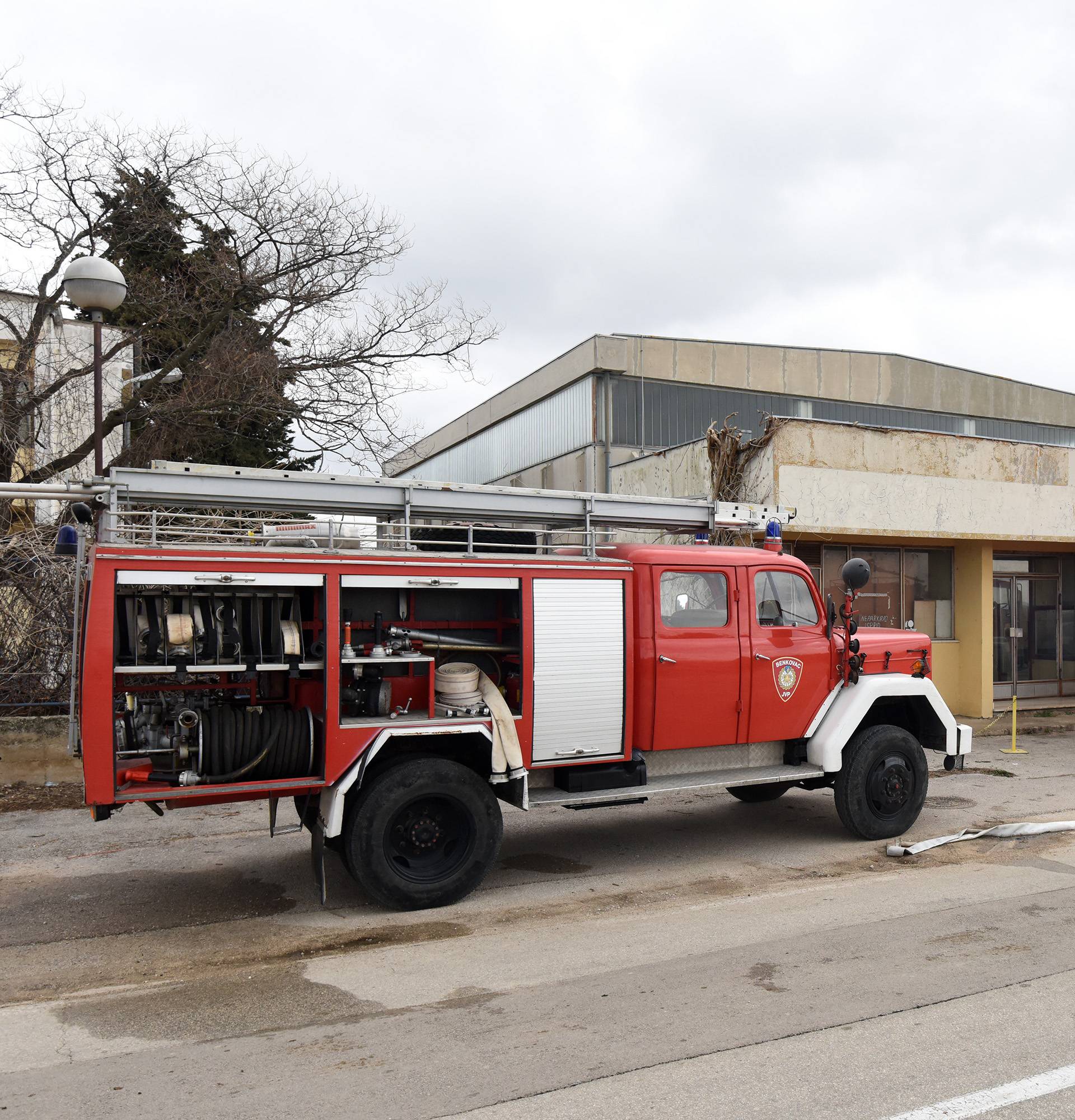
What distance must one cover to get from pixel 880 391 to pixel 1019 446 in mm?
9644

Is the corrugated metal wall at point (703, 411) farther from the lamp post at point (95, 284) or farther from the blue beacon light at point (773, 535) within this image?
the lamp post at point (95, 284)

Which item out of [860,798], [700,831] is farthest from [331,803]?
[860,798]

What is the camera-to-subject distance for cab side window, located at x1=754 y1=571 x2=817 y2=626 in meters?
8.27

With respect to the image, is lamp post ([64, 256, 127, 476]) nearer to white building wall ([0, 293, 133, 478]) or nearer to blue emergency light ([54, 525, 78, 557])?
blue emergency light ([54, 525, 78, 557])

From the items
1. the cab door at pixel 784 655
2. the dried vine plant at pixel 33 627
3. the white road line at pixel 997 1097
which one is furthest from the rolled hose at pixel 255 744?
the dried vine plant at pixel 33 627

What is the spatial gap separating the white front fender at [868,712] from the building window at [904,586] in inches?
272

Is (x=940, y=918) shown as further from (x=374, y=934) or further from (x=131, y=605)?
(x=131, y=605)

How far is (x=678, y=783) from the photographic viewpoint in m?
7.61

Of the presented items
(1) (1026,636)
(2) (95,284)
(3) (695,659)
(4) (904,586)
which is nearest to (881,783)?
(3) (695,659)

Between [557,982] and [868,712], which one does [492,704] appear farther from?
[868,712]

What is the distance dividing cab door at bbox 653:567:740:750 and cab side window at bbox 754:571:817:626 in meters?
0.30

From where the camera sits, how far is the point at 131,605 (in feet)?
20.1

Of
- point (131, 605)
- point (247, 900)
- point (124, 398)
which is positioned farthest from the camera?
point (124, 398)

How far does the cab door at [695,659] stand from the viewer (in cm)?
766
